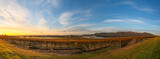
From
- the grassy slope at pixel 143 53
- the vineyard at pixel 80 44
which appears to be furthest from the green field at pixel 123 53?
the vineyard at pixel 80 44

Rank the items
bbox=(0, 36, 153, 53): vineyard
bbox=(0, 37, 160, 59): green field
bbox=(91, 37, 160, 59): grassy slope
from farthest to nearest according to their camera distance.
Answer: bbox=(0, 36, 153, 53): vineyard
bbox=(0, 37, 160, 59): green field
bbox=(91, 37, 160, 59): grassy slope

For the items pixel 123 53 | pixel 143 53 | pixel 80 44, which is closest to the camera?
pixel 143 53

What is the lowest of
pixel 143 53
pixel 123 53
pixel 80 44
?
pixel 80 44

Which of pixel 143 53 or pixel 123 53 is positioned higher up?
pixel 143 53

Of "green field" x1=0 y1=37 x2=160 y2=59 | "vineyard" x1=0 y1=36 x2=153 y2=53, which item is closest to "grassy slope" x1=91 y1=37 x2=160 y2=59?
"green field" x1=0 y1=37 x2=160 y2=59

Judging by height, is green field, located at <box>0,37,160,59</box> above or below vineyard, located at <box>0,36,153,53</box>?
above

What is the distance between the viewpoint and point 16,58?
955 centimetres

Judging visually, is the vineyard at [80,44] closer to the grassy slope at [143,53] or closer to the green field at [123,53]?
the green field at [123,53]

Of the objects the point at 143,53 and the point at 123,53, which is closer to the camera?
the point at 143,53

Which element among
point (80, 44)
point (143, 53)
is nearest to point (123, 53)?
point (143, 53)

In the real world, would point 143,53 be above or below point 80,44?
above

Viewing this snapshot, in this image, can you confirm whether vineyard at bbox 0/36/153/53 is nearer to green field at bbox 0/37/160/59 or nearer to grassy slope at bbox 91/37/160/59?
green field at bbox 0/37/160/59

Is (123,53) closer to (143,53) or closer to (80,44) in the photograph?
(143,53)

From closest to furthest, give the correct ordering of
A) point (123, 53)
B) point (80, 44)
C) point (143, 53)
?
1. point (143, 53)
2. point (123, 53)
3. point (80, 44)
